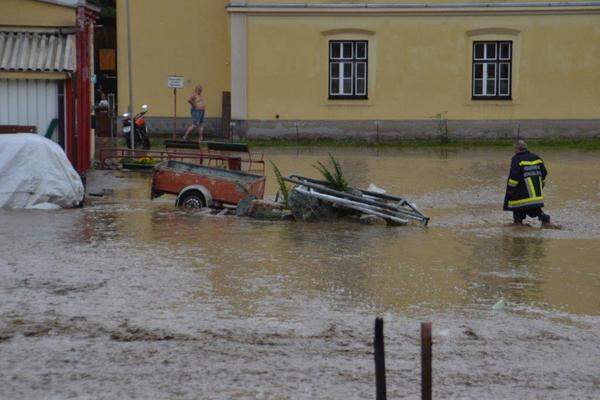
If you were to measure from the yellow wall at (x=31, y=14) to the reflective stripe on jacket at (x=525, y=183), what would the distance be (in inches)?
361

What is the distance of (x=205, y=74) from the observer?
3491 centimetres

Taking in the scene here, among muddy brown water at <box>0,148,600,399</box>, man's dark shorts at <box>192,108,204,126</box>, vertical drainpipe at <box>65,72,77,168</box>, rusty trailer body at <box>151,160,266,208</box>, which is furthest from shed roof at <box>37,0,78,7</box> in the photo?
man's dark shorts at <box>192,108,204,126</box>

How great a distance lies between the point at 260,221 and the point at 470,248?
337 centimetres

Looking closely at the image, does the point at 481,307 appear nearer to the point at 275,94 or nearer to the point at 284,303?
the point at 284,303

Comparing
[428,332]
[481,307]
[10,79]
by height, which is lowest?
[481,307]

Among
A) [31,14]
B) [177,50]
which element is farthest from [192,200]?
[177,50]

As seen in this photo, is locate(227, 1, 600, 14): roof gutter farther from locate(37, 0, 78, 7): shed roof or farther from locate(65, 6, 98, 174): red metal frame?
locate(37, 0, 78, 7): shed roof

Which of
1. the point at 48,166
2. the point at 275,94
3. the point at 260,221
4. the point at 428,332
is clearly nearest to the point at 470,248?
the point at 260,221

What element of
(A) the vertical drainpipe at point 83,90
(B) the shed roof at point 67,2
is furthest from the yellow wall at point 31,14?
(A) the vertical drainpipe at point 83,90

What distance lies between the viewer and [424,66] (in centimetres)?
3353

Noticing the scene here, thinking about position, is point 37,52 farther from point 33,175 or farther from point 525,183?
point 525,183

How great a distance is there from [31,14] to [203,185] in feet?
20.3

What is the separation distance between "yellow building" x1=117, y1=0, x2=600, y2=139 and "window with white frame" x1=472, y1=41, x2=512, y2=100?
29 mm

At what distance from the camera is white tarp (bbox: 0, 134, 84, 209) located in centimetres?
1723
